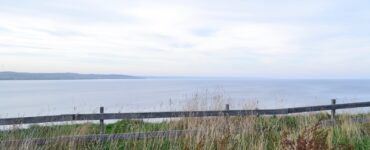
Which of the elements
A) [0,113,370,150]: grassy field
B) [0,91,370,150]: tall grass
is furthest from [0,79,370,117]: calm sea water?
[0,113,370,150]: grassy field

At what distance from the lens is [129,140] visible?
231 inches

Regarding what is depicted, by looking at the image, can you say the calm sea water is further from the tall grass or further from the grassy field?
the grassy field

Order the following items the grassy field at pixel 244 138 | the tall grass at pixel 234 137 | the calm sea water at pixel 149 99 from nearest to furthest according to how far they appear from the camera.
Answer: the tall grass at pixel 234 137
the grassy field at pixel 244 138
the calm sea water at pixel 149 99

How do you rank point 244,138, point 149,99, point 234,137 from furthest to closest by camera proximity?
1. point 149,99
2. point 244,138
3. point 234,137

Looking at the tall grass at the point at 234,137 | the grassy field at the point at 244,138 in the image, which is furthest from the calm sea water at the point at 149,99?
the grassy field at the point at 244,138

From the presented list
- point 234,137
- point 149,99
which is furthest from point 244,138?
point 149,99

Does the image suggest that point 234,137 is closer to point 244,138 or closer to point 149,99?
point 244,138

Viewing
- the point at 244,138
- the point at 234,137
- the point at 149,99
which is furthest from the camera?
the point at 149,99

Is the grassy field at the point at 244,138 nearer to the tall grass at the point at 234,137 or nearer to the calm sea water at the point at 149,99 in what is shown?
the tall grass at the point at 234,137

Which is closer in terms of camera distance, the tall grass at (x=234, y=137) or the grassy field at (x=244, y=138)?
the tall grass at (x=234, y=137)

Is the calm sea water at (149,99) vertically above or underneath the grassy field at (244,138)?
underneath

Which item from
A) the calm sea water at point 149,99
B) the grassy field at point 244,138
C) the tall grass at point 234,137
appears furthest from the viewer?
the calm sea water at point 149,99

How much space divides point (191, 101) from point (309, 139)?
5759mm

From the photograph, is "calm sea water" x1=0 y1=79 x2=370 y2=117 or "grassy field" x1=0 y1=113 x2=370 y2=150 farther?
"calm sea water" x1=0 y1=79 x2=370 y2=117
